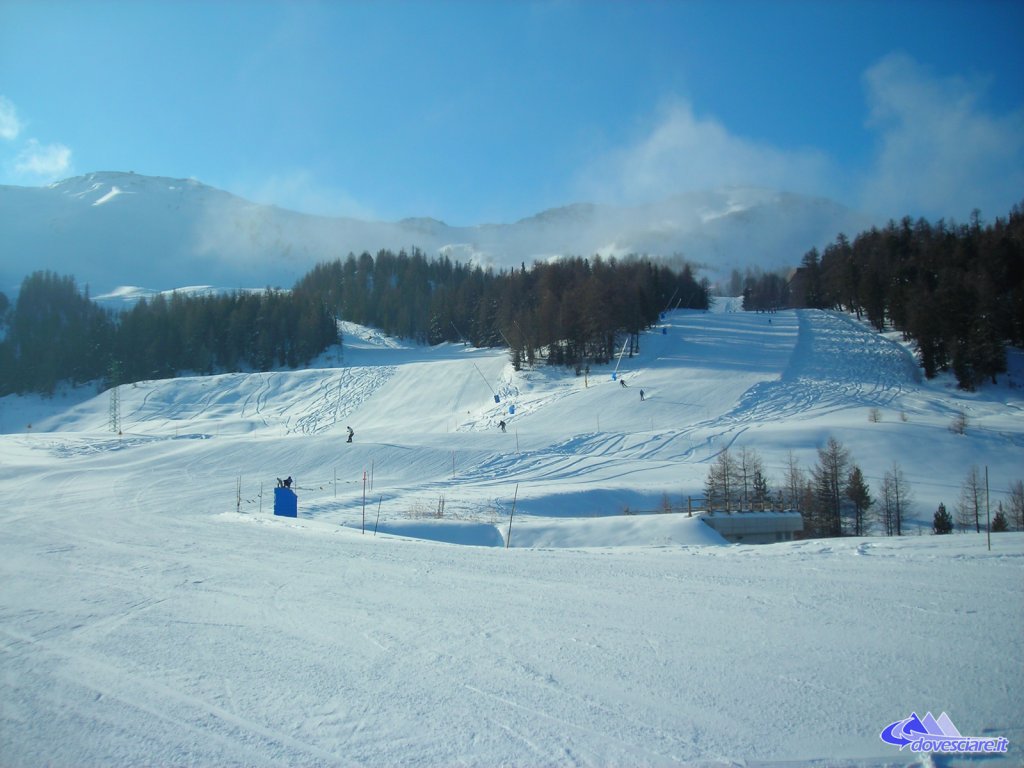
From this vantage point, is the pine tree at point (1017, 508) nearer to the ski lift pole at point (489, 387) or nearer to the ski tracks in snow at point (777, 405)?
the ski tracks in snow at point (777, 405)

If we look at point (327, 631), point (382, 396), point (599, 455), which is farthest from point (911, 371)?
point (327, 631)

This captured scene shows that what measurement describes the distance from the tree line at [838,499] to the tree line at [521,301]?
33089 millimetres

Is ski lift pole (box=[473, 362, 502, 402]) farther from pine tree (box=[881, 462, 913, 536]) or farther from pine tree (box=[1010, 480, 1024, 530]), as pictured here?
pine tree (box=[1010, 480, 1024, 530])

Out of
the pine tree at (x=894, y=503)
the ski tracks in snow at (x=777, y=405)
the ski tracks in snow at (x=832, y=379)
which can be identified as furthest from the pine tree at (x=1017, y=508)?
the ski tracks in snow at (x=832, y=379)

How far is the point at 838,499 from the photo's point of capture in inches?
959

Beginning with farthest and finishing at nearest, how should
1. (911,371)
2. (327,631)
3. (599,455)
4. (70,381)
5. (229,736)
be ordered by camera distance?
(70,381) → (911,371) → (599,455) → (327,631) → (229,736)

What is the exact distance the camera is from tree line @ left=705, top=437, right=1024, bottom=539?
2289 cm

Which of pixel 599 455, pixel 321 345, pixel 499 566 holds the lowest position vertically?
pixel 599 455

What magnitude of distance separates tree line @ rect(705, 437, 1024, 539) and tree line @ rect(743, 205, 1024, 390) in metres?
24.9

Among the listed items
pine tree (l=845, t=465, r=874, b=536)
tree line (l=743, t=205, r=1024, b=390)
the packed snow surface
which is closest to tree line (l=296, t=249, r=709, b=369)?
tree line (l=743, t=205, r=1024, b=390)

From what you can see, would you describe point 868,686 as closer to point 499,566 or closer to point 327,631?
point 327,631

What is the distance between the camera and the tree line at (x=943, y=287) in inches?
1773

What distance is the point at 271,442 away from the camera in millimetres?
34062

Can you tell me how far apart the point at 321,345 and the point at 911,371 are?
7528 centimetres
